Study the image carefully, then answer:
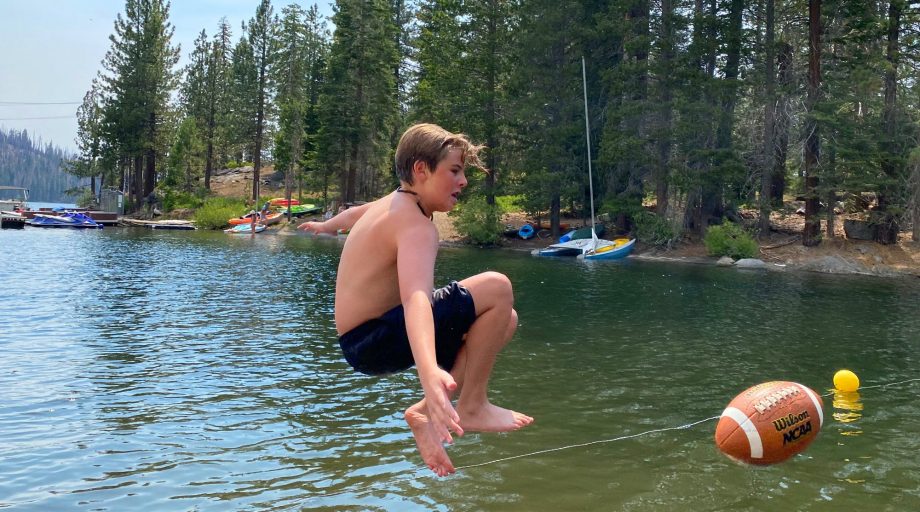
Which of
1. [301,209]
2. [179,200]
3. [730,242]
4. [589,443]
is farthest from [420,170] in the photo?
[179,200]

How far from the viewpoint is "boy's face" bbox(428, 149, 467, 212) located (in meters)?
4.10

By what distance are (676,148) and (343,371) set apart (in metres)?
31.7

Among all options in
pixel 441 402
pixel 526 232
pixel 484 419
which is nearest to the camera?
pixel 441 402

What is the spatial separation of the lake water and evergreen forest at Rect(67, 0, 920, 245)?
1697 centimetres

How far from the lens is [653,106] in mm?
38562

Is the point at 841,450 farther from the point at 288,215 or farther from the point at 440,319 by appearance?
the point at 288,215

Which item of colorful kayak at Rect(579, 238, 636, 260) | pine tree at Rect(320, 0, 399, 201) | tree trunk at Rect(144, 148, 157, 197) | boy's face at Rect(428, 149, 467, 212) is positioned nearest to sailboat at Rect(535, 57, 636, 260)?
colorful kayak at Rect(579, 238, 636, 260)

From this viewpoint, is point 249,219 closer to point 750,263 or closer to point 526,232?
point 526,232

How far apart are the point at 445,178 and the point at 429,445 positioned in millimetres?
1481

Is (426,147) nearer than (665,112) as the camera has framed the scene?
Yes

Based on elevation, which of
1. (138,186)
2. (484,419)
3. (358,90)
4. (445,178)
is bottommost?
(484,419)

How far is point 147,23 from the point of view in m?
70.2

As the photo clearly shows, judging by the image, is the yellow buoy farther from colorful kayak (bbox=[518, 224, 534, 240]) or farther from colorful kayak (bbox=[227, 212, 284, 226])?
colorful kayak (bbox=[227, 212, 284, 226])

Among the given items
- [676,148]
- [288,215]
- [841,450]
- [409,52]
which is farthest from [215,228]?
[841,450]
